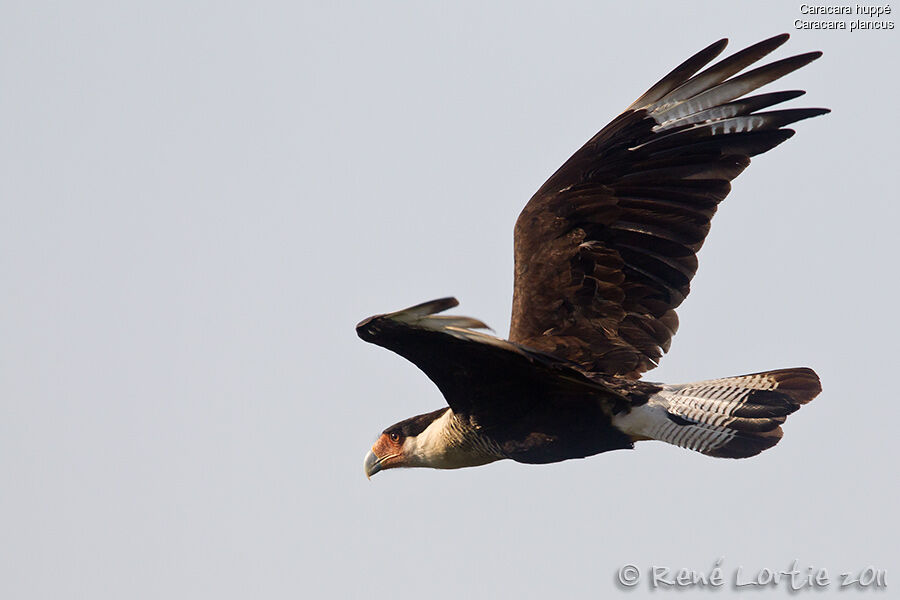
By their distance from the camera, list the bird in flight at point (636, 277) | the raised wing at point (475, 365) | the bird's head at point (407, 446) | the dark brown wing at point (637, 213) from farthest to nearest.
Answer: the bird's head at point (407, 446) → the dark brown wing at point (637, 213) → the bird in flight at point (636, 277) → the raised wing at point (475, 365)

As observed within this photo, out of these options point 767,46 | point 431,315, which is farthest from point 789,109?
point 431,315

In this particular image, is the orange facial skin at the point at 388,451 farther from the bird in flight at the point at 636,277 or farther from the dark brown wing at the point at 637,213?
the dark brown wing at the point at 637,213

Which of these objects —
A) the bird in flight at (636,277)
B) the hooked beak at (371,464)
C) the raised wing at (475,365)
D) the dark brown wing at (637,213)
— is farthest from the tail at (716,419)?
the hooked beak at (371,464)

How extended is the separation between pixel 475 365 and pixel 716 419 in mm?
1565

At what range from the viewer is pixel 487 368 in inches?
271

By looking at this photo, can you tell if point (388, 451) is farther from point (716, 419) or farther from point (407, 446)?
point (716, 419)

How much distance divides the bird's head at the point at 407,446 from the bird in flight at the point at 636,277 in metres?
0.14

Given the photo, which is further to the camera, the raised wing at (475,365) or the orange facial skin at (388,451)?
the orange facial skin at (388,451)

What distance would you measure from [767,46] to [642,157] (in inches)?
39.2

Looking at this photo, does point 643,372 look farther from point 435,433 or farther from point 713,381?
point 435,433

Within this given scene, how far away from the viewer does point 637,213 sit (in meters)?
7.54

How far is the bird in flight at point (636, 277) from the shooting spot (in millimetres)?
7289

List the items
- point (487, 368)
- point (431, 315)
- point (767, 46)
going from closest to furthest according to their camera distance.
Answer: point (431, 315) → point (487, 368) → point (767, 46)

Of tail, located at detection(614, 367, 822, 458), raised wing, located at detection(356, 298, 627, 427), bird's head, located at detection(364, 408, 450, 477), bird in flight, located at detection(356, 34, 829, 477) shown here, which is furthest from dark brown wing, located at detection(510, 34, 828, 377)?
bird's head, located at detection(364, 408, 450, 477)
